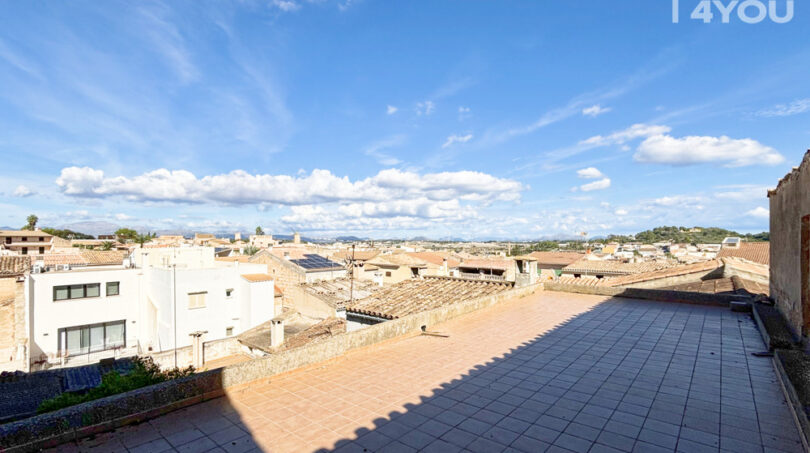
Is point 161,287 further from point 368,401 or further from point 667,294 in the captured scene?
point 667,294

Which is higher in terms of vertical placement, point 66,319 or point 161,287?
point 161,287

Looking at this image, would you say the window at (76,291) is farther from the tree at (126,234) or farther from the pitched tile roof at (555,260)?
the tree at (126,234)

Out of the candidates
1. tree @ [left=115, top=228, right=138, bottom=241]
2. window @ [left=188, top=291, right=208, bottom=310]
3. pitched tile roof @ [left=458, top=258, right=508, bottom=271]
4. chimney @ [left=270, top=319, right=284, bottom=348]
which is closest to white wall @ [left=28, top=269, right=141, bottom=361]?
window @ [left=188, top=291, right=208, bottom=310]

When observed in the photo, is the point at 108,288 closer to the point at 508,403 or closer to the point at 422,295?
the point at 422,295

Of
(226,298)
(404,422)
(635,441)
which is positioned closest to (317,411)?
(404,422)

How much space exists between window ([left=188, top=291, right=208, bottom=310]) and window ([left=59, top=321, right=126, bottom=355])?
172 inches

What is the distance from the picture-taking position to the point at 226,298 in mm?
23406

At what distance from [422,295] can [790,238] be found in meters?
8.95

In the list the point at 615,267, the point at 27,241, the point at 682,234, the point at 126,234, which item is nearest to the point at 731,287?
the point at 615,267

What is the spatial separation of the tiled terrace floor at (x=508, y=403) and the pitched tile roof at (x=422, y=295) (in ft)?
10.8

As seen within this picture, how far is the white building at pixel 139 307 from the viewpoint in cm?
1958

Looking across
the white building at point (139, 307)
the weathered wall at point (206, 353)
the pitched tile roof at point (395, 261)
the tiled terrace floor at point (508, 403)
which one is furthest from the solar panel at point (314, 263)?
the tiled terrace floor at point (508, 403)

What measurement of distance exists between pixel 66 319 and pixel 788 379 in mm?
27600

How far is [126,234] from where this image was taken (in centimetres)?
7950
